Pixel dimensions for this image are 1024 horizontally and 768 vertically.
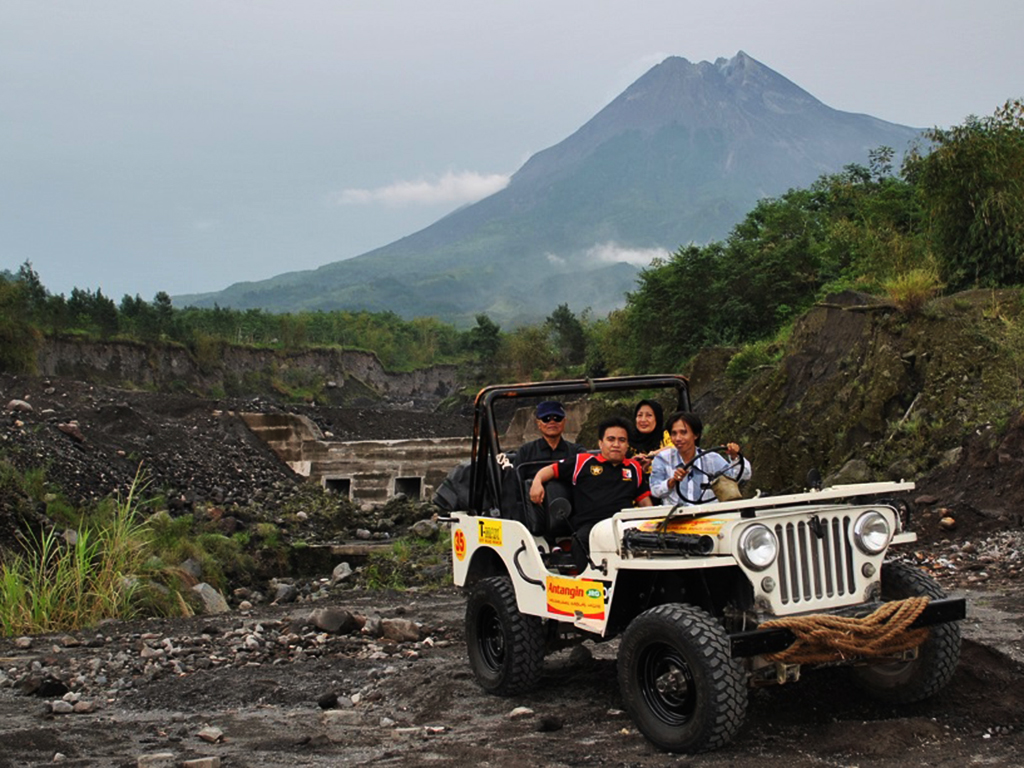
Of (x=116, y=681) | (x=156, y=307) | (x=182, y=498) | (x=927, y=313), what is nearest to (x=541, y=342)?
(x=156, y=307)

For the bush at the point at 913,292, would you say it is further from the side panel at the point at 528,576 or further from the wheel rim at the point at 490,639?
the wheel rim at the point at 490,639

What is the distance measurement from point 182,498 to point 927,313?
19220 millimetres

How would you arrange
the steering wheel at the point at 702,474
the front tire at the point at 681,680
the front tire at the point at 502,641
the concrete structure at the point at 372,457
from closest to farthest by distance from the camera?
the front tire at the point at 681,680 < the steering wheel at the point at 702,474 < the front tire at the point at 502,641 < the concrete structure at the point at 372,457

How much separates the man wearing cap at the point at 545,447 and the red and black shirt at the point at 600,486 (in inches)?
18.0

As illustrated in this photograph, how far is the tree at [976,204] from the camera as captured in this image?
1988 cm

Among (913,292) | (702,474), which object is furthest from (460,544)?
(913,292)

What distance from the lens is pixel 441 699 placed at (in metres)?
7.60

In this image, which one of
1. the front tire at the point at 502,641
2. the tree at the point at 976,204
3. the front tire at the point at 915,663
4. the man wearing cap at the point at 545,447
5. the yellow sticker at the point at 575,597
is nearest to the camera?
the front tire at the point at 915,663

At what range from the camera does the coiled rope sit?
18.1 ft

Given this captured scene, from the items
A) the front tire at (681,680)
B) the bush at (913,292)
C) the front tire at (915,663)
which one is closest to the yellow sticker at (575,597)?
the front tire at (681,680)

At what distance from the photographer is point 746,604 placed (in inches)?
228

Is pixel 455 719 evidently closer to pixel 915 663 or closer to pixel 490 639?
pixel 490 639

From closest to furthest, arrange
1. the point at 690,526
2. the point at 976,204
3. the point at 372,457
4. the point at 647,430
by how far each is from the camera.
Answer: the point at 690,526, the point at 647,430, the point at 976,204, the point at 372,457

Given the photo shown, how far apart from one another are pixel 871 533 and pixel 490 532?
262 cm
